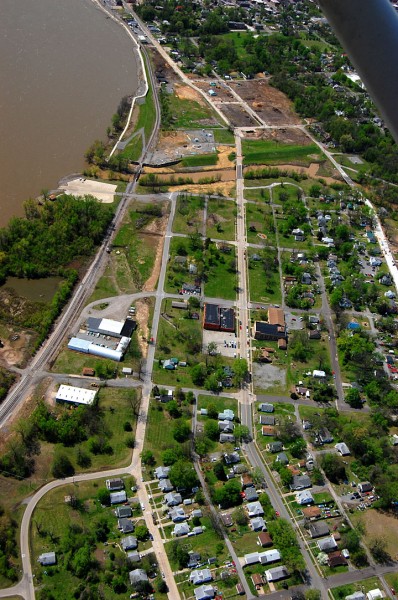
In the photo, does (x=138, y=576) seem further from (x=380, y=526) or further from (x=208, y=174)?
(x=208, y=174)

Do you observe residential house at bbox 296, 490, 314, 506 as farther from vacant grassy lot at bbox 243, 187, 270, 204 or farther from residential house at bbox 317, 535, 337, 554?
vacant grassy lot at bbox 243, 187, 270, 204

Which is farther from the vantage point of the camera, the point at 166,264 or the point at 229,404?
the point at 166,264

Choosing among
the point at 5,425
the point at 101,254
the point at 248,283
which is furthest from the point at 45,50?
the point at 5,425

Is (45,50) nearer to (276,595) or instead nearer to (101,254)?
(101,254)

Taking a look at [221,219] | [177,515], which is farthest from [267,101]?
[177,515]

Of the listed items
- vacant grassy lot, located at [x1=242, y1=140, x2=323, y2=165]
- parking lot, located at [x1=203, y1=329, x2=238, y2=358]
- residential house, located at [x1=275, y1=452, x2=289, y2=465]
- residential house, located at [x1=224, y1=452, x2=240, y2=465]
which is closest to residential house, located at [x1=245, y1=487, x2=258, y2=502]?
residential house, located at [x1=224, y1=452, x2=240, y2=465]

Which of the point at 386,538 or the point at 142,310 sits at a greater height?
the point at 142,310
